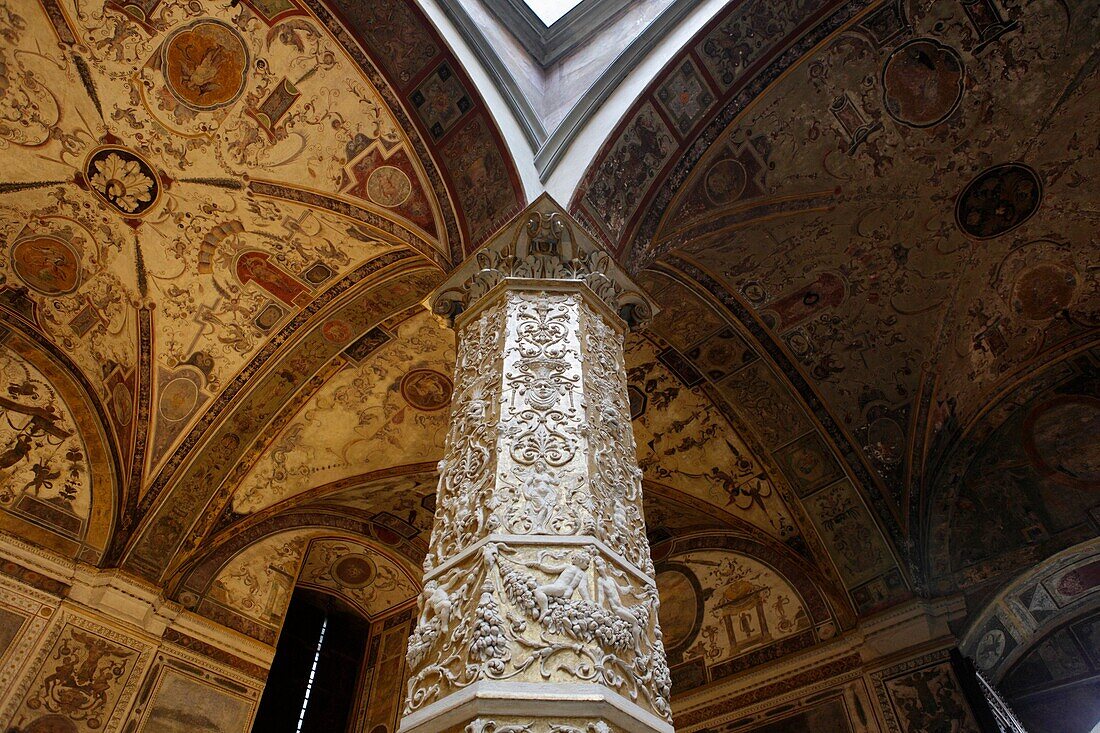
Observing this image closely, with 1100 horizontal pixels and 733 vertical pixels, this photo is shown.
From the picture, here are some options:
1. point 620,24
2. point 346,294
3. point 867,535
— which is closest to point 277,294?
point 346,294

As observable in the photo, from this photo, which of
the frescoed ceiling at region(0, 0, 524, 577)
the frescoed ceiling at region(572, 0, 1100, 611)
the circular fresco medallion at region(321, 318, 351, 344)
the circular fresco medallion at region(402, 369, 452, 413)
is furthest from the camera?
the circular fresco medallion at region(402, 369, 452, 413)

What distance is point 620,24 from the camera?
21.7 ft

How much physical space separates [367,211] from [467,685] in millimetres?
4511

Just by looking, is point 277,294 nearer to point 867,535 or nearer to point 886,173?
point 886,173

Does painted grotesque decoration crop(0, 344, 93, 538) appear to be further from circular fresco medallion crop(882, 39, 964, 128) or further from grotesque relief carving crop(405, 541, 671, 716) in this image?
circular fresco medallion crop(882, 39, 964, 128)

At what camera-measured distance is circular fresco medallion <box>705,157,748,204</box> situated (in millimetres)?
6047

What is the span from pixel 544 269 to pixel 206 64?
11.1ft

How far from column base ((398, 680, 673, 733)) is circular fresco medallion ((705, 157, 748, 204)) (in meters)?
4.56

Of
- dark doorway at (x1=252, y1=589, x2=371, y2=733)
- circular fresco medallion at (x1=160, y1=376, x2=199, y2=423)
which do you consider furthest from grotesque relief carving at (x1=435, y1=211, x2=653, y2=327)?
dark doorway at (x1=252, y1=589, x2=371, y2=733)

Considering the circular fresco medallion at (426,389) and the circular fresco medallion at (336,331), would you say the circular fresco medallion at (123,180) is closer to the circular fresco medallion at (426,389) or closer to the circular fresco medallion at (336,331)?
the circular fresco medallion at (336,331)

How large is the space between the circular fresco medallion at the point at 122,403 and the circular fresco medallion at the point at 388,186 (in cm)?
342

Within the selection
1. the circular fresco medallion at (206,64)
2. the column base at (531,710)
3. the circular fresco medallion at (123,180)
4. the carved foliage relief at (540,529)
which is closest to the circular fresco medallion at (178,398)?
the circular fresco medallion at (123,180)

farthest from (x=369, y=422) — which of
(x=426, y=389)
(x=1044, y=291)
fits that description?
(x=1044, y=291)

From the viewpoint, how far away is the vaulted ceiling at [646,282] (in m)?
5.59
